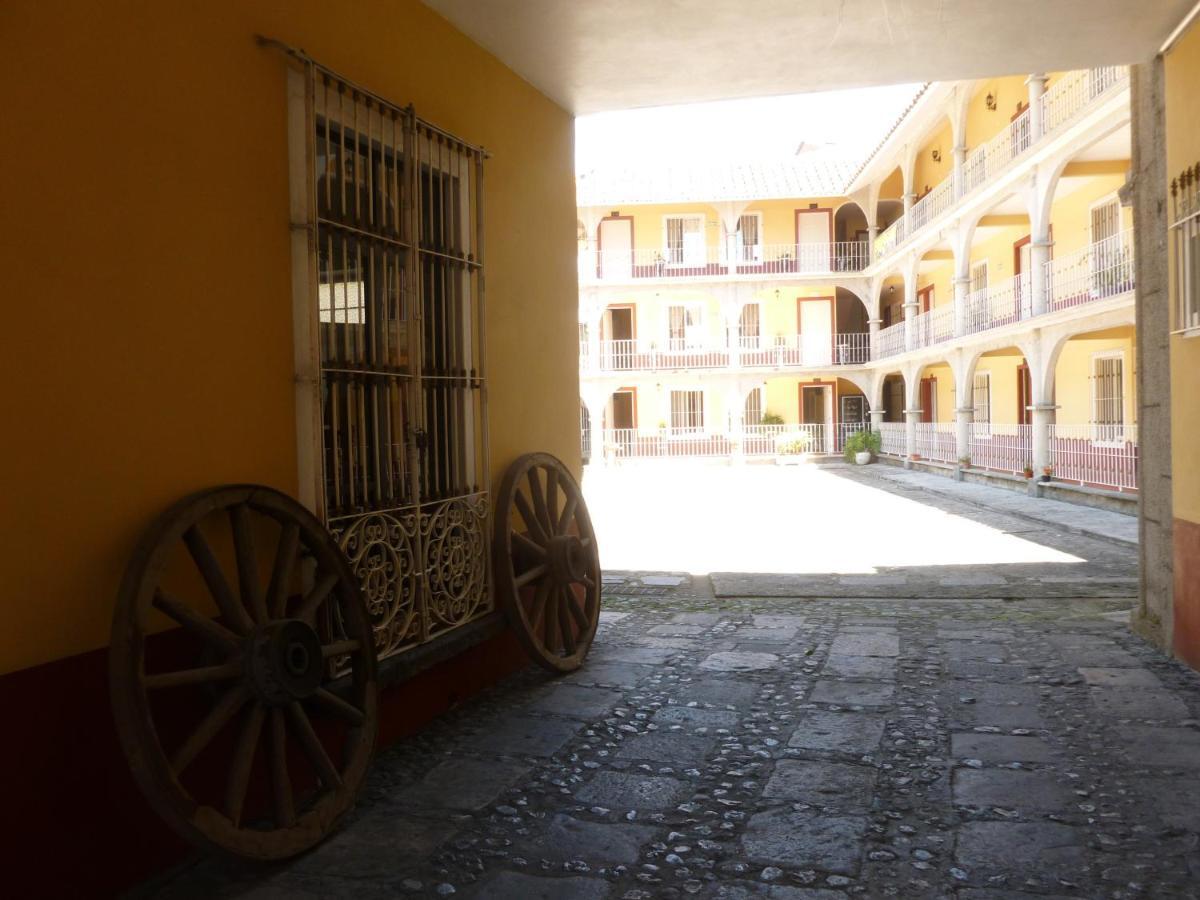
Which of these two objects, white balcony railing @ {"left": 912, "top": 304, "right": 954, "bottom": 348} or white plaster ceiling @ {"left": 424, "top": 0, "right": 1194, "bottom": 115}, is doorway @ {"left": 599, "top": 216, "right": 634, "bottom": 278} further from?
white plaster ceiling @ {"left": 424, "top": 0, "right": 1194, "bottom": 115}

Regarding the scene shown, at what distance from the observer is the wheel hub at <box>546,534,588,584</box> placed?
5180mm

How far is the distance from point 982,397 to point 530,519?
835 inches

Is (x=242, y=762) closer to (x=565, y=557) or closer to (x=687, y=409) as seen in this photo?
(x=565, y=557)

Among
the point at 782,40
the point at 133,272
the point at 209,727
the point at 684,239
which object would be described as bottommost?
the point at 209,727

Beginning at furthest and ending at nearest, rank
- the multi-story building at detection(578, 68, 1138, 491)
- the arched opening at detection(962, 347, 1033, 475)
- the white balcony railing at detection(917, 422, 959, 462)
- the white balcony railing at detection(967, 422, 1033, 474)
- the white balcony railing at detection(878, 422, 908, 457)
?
1. the white balcony railing at detection(878, 422, 908, 457)
2. the white balcony railing at detection(917, 422, 959, 462)
3. the arched opening at detection(962, 347, 1033, 475)
4. the white balcony railing at detection(967, 422, 1033, 474)
5. the multi-story building at detection(578, 68, 1138, 491)

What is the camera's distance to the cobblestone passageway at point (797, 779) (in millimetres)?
2844

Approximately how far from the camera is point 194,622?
9.01 ft

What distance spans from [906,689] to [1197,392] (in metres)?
2.11

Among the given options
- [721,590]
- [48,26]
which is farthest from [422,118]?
[721,590]

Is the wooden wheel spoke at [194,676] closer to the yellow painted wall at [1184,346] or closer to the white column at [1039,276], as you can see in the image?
the yellow painted wall at [1184,346]

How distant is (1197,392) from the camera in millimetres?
4875

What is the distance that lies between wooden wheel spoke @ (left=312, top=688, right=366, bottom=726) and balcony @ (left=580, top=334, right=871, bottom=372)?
25.3 metres

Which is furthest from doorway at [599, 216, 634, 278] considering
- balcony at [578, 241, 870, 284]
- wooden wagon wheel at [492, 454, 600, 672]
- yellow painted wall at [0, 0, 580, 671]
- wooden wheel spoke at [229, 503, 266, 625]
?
wooden wheel spoke at [229, 503, 266, 625]

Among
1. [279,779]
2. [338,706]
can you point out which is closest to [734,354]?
[338,706]
